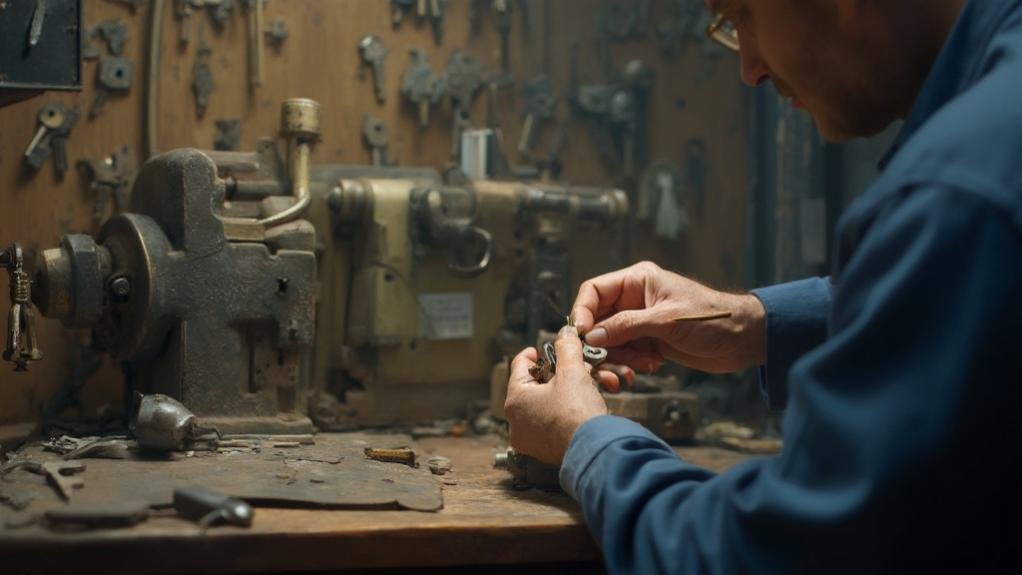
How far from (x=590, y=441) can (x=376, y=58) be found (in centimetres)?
162

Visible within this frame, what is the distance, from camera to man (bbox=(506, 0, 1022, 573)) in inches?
36.5

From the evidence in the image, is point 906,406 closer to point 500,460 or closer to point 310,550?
point 310,550

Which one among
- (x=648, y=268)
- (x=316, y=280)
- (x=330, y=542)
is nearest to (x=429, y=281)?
(x=316, y=280)

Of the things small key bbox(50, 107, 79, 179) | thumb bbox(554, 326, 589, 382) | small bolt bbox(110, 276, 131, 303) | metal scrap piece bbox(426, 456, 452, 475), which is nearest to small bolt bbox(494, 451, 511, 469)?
metal scrap piece bbox(426, 456, 452, 475)

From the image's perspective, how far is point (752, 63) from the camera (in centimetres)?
141

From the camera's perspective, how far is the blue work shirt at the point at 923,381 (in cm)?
92

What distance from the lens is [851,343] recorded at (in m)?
0.98

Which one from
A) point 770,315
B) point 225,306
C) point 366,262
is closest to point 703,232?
point 366,262

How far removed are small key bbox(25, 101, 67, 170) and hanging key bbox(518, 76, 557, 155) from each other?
111 centimetres

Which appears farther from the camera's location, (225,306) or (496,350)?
(496,350)

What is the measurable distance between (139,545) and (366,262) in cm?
120

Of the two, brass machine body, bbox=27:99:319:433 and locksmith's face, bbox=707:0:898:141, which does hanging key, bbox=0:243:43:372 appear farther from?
locksmith's face, bbox=707:0:898:141

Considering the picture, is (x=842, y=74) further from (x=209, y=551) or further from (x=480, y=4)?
(x=480, y=4)

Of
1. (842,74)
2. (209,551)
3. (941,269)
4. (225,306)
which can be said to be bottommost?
(209,551)
